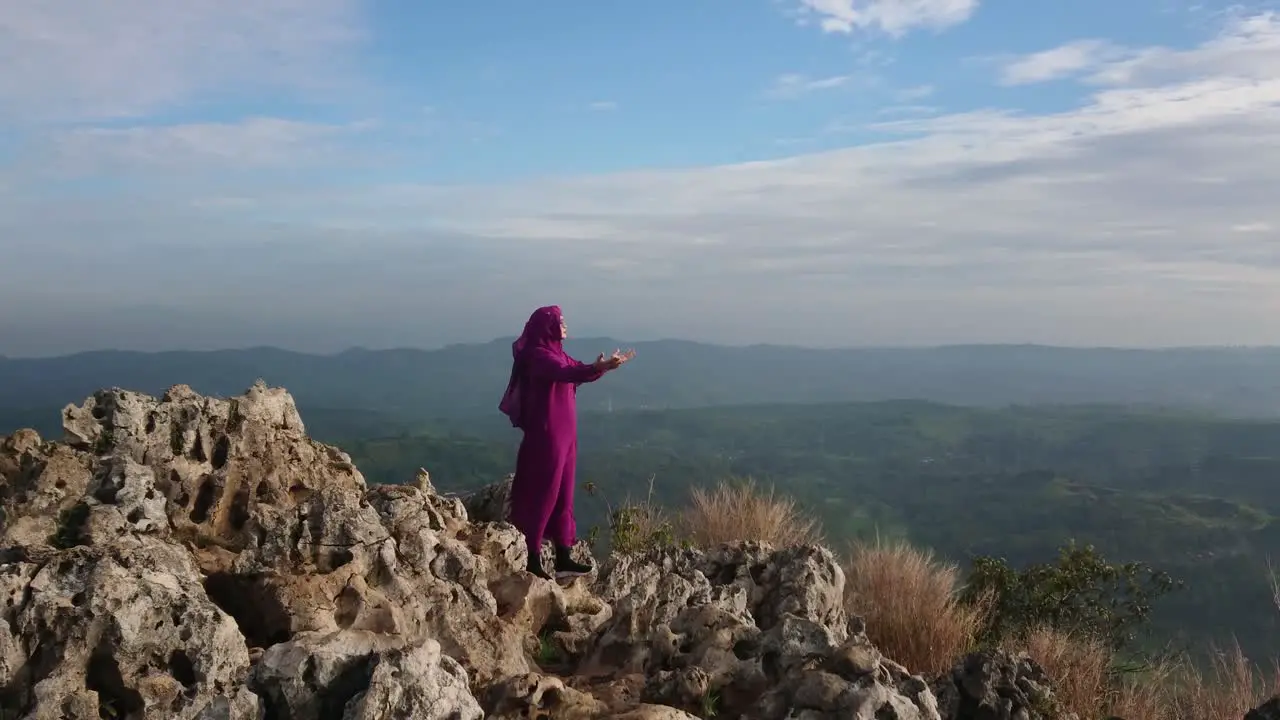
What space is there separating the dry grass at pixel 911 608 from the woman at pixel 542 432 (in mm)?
3444

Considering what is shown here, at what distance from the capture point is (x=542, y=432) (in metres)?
10.3

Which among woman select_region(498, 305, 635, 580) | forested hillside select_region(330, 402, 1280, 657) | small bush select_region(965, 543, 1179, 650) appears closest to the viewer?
woman select_region(498, 305, 635, 580)

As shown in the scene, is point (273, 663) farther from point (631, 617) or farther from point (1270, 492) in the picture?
point (1270, 492)

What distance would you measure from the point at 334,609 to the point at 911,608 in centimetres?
701

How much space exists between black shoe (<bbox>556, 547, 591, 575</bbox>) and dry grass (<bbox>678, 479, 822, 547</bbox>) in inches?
126

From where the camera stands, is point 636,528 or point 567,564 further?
point 636,528

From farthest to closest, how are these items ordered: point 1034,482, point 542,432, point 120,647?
1. point 1034,482
2. point 542,432
3. point 120,647

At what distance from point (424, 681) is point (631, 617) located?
248cm

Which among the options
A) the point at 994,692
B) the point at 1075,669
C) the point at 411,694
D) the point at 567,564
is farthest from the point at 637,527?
the point at 411,694

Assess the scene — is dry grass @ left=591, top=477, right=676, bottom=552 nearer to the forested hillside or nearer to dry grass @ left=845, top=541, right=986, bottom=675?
the forested hillside

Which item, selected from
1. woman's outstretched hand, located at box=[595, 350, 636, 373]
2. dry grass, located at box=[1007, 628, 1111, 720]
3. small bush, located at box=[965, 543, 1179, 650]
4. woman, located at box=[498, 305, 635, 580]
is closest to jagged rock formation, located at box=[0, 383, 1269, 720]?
woman, located at box=[498, 305, 635, 580]

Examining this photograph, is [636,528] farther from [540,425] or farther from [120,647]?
[120,647]

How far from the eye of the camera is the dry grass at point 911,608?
10.3 metres

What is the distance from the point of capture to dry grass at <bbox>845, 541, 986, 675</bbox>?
10305 mm
